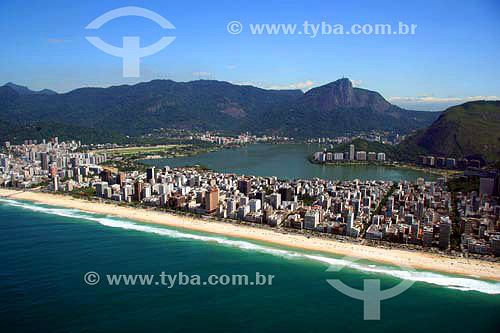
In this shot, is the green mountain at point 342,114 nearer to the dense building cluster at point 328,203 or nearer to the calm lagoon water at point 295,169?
the calm lagoon water at point 295,169

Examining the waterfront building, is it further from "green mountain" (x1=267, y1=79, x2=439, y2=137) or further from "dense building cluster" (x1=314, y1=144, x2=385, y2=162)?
"green mountain" (x1=267, y1=79, x2=439, y2=137)

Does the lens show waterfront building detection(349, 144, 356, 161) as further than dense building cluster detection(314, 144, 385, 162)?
Yes

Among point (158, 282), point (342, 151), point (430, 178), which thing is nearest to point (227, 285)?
point (158, 282)

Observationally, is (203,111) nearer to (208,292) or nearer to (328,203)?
(328,203)

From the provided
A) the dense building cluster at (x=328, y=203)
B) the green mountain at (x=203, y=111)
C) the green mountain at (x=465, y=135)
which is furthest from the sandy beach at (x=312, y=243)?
the green mountain at (x=203, y=111)

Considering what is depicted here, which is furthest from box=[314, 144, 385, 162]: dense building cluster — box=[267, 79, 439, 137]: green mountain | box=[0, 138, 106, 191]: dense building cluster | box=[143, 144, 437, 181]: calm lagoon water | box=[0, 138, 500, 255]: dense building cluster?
box=[267, 79, 439, 137]: green mountain

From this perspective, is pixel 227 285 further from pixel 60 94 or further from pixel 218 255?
pixel 60 94
